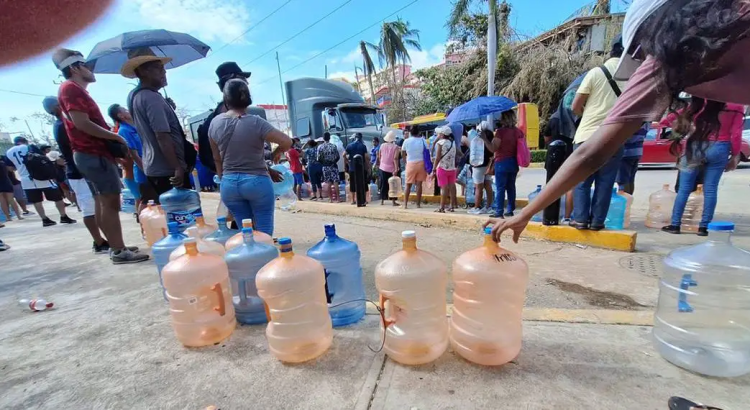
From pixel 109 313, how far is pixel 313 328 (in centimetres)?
183

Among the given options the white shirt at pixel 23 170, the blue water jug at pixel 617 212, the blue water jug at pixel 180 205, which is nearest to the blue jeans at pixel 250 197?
the blue water jug at pixel 180 205

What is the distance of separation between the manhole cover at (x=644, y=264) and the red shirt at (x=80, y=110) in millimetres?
5508

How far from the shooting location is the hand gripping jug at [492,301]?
164cm

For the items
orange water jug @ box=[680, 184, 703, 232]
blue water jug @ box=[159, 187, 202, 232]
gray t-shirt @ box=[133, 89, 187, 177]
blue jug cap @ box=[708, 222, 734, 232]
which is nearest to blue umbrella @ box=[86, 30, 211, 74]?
gray t-shirt @ box=[133, 89, 187, 177]

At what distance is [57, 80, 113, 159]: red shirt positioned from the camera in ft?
10.8

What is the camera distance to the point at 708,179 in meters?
3.74

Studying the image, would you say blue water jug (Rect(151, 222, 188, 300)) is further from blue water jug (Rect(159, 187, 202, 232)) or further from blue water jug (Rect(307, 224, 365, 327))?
blue water jug (Rect(307, 224, 365, 327))

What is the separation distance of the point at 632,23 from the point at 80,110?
4.47m

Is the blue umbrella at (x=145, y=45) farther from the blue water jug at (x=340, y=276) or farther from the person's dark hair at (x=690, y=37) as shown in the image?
the person's dark hair at (x=690, y=37)

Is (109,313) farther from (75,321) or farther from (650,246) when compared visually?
(650,246)

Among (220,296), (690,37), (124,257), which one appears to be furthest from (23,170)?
(690,37)

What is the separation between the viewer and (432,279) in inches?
67.9

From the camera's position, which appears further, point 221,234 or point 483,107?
point 483,107

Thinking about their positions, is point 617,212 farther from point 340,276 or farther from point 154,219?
point 154,219
